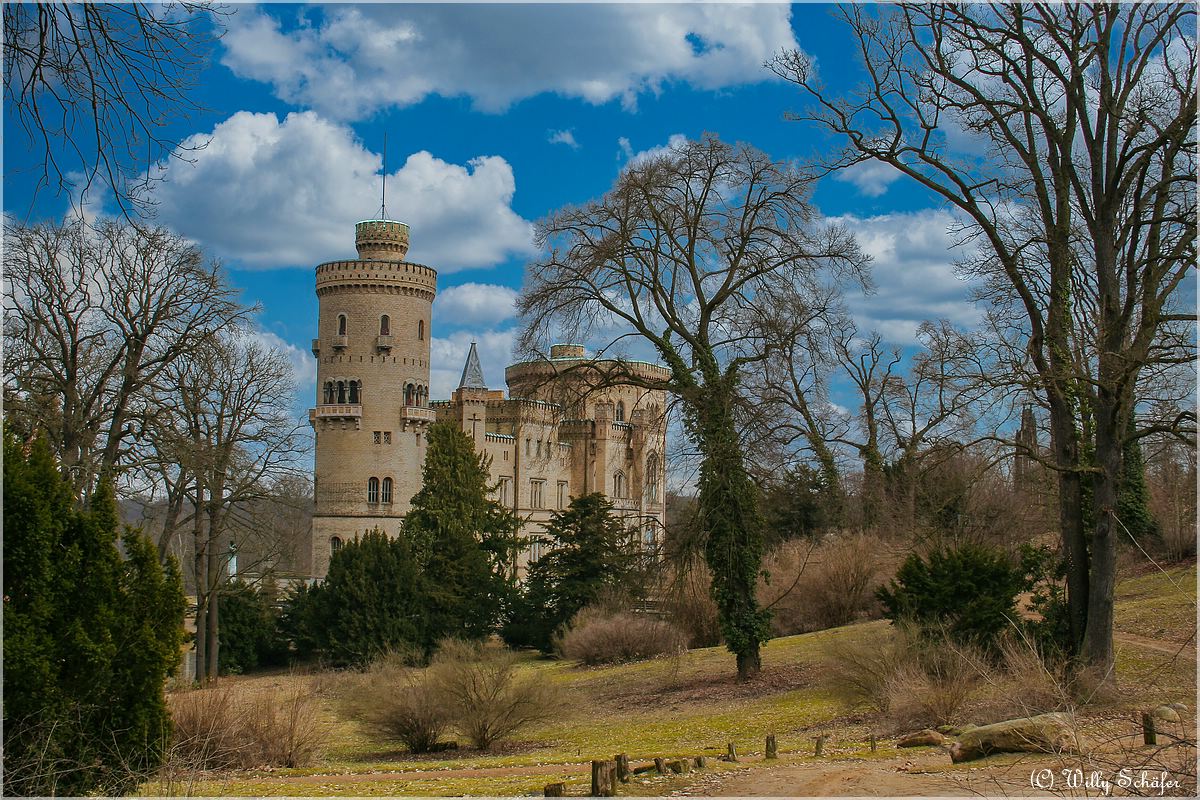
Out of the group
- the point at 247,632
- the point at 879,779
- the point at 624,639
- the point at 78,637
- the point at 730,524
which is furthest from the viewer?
the point at 247,632

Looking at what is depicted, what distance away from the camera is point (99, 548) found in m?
12.6

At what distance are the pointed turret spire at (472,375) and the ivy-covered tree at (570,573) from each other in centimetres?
2091

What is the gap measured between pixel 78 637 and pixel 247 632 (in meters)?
28.6

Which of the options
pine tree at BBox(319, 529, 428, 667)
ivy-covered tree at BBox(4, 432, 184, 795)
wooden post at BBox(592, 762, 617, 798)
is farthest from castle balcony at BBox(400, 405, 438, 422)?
wooden post at BBox(592, 762, 617, 798)

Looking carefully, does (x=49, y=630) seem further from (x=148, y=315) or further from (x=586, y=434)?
(x=586, y=434)

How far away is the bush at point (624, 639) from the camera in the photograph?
95.1ft

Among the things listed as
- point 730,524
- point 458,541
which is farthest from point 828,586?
point 458,541

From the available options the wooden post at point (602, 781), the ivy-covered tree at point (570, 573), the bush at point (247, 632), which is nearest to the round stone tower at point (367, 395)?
the bush at point (247, 632)

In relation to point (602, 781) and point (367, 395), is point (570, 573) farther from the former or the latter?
point (602, 781)

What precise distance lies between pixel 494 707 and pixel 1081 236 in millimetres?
12623

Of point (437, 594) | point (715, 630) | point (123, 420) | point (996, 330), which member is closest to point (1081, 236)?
point (996, 330)

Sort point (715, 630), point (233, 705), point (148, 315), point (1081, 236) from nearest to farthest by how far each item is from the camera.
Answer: point (233, 705) → point (1081, 236) → point (148, 315) → point (715, 630)

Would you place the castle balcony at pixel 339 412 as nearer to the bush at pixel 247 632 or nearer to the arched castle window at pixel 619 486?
the bush at pixel 247 632

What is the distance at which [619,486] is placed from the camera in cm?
7319
